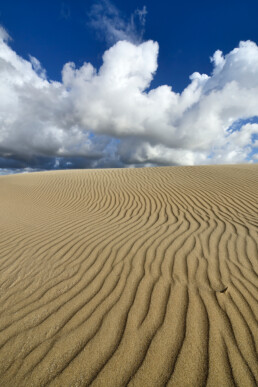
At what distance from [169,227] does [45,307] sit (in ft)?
10.4

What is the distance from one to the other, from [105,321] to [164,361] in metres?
0.65

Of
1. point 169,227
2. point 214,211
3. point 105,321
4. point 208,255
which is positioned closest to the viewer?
point 105,321

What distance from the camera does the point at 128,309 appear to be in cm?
201

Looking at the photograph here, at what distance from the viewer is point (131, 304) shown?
81.9 inches

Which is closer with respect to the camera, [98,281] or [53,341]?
[53,341]

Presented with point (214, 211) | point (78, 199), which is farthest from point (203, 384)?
point (78, 199)

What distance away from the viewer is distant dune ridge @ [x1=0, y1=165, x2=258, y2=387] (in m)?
1.45

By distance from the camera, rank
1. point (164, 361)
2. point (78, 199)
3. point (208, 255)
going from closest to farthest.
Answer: point (164, 361), point (208, 255), point (78, 199)

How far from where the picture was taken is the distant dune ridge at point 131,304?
1446 mm

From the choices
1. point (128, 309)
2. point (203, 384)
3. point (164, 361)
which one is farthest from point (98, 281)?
point (203, 384)

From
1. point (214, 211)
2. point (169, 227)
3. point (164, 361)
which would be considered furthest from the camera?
point (214, 211)

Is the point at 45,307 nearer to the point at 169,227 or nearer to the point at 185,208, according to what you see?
the point at 169,227

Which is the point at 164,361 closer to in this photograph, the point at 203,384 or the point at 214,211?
the point at 203,384

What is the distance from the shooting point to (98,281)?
8.28 ft
